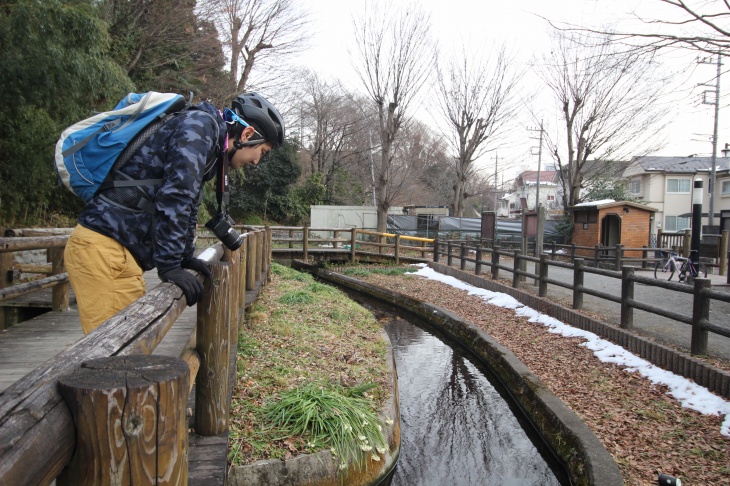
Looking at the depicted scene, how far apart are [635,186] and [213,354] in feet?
121

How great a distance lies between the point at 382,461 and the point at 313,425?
0.65 metres

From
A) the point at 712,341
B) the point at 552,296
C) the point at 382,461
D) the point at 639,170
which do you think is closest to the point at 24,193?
the point at 382,461

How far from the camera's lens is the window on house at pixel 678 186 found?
105 feet

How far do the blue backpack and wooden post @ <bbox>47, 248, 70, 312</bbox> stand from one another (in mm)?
3998

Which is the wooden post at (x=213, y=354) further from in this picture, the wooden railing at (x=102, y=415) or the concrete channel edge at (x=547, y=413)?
the concrete channel edge at (x=547, y=413)

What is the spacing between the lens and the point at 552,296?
9.44 meters

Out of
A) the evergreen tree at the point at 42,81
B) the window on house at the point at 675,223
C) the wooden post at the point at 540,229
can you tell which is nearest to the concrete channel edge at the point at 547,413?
the wooden post at the point at 540,229

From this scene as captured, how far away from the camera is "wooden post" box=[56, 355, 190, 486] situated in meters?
0.97

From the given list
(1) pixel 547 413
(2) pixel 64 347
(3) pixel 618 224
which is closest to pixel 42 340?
(2) pixel 64 347

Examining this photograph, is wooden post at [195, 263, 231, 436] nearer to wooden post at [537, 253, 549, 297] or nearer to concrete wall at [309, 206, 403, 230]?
wooden post at [537, 253, 549, 297]

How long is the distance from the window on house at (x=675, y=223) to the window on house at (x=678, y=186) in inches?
67.4

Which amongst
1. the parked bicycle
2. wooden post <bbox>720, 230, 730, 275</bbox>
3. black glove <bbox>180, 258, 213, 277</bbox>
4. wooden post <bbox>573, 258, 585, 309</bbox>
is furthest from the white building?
black glove <bbox>180, 258, 213, 277</bbox>

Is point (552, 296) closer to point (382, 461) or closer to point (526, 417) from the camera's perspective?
point (526, 417)

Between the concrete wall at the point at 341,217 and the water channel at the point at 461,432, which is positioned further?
the concrete wall at the point at 341,217
